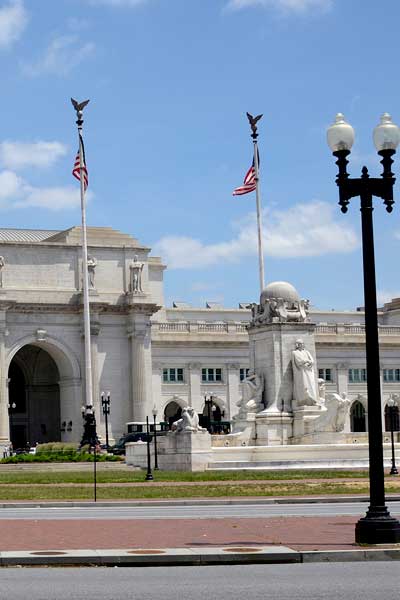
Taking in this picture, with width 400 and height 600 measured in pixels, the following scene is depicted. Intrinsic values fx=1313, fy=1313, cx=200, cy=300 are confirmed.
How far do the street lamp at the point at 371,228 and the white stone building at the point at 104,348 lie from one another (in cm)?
8721

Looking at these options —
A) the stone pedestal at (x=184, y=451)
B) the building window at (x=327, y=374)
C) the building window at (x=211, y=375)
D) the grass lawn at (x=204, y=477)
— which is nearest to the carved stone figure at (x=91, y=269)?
the building window at (x=211, y=375)

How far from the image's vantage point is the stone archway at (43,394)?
114 metres

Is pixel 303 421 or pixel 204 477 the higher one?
pixel 303 421

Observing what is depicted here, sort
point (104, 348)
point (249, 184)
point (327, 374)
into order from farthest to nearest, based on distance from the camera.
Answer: point (327, 374), point (104, 348), point (249, 184)

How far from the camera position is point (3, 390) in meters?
109

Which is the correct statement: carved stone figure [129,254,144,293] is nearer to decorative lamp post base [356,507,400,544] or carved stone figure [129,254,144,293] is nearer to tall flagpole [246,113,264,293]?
tall flagpole [246,113,264,293]

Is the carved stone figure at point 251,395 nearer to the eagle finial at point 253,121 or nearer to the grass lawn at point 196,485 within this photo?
the grass lawn at point 196,485

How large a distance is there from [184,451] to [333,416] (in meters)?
6.80

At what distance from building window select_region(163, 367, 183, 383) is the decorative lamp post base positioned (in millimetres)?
101533

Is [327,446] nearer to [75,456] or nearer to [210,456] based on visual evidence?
[210,456]

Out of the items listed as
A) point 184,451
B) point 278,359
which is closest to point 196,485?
point 184,451

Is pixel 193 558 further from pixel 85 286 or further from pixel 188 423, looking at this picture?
pixel 85 286

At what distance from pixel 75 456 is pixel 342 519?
5176cm

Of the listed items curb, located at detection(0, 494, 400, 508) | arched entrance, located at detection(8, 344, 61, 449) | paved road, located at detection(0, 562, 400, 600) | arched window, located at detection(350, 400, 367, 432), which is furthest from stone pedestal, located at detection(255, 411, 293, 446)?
arched window, located at detection(350, 400, 367, 432)
